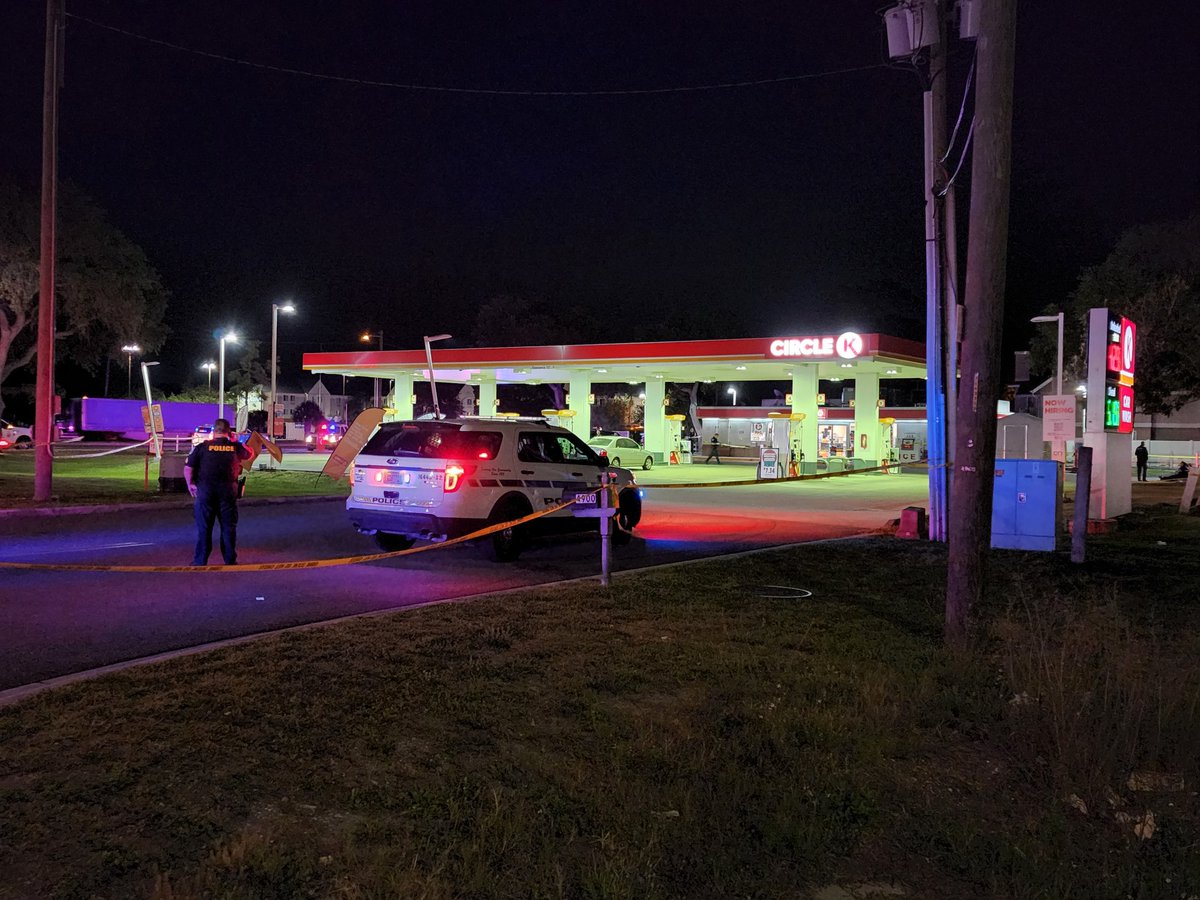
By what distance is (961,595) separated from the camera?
7234mm

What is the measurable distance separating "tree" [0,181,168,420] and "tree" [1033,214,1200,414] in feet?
151

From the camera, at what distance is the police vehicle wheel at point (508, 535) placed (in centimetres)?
1195

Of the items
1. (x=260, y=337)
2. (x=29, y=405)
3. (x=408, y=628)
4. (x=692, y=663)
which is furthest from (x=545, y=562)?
(x=260, y=337)

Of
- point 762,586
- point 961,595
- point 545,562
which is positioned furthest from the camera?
point 545,562

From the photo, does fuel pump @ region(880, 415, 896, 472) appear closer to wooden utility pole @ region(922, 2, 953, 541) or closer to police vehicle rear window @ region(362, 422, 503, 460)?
wooden utility pole @ region(922, 2, 953, 541)

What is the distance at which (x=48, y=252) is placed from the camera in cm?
1845

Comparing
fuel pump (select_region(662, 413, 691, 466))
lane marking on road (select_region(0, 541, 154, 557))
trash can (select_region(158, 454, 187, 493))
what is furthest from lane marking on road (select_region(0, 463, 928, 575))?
fuel pump (select_region(662, 413, 691, 466))

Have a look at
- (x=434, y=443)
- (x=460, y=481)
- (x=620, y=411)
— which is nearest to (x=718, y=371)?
(x=620, y=411)

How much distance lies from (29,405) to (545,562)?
208ft

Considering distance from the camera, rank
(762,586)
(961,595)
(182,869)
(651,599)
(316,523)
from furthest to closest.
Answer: (316,523)
(762,586)
(651,599)
(961,595)
(182,869)

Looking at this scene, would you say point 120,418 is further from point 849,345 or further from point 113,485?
point 849,345

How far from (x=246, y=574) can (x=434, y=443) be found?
8.66 feet

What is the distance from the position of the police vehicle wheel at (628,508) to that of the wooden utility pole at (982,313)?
7457 mm

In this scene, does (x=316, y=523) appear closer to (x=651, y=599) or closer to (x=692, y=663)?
(x=651, y=599)
